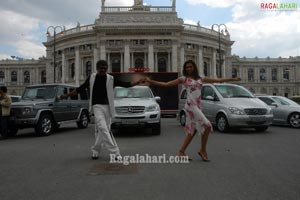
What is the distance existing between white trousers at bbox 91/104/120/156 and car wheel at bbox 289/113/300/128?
31.7 feet

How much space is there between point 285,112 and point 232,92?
320cm

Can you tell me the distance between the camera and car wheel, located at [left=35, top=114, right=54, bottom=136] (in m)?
11.1

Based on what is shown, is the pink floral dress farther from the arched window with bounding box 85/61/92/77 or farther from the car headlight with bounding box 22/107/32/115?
the arched window with bounding box 85/61/92/77

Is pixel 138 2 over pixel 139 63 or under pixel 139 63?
over

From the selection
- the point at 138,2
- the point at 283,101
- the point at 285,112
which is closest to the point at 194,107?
the point at 285,112

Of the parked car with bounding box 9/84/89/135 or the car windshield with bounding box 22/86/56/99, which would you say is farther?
the car windshield with bounding box 22/86/56/99

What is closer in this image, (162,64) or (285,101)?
(285,101)

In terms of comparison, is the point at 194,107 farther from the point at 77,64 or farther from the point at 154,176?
the point at 77,64

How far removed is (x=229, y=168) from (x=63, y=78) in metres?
70.3

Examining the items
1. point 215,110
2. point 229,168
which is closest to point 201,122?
point 229,168

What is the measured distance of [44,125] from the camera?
37.4ft

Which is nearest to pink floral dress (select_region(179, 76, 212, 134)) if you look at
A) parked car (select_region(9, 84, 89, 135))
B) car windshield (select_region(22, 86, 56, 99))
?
parked car (select_region(9, 84, 89, 135))

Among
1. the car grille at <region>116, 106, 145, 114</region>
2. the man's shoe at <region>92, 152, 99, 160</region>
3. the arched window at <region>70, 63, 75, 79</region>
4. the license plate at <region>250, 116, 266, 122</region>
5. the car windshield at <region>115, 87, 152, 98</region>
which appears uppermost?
the arched window at <region>70, 63, 75, 79</region>

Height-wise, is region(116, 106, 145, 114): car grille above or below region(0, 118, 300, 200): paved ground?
above
